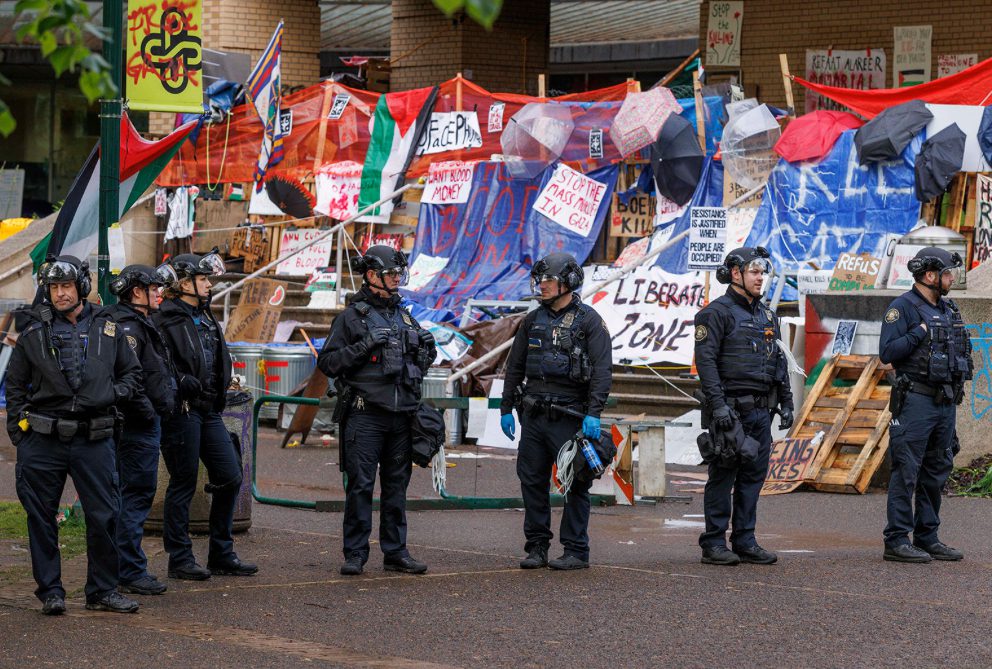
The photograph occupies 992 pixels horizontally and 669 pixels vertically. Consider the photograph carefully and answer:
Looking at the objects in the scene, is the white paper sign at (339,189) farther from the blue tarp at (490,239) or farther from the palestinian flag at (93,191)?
the palestinian flag at (93,191)

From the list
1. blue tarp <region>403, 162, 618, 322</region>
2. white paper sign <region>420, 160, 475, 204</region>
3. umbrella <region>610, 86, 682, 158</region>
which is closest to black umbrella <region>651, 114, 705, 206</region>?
umbrella <region>610, 86, 682, 158</region>

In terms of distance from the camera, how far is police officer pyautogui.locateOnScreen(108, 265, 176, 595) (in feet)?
25.8

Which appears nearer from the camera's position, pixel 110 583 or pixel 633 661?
pixel 633 661

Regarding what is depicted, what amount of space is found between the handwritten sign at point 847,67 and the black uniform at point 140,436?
1600 centimetres

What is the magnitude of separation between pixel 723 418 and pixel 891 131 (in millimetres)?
7662

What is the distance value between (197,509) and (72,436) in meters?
2.72

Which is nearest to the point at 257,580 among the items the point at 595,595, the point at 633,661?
the point at 595,595

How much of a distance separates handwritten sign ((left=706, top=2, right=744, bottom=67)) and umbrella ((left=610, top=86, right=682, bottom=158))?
6891 millimetres

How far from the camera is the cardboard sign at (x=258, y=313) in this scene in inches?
689

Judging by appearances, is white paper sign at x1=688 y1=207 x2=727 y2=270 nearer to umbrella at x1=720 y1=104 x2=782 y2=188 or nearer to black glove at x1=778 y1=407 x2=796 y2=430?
umbrella at x1=720 y1=104 x2=782 y2=188

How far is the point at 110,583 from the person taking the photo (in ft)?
24.4

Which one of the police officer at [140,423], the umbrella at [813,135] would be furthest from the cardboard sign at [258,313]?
the police officer at [140,423]

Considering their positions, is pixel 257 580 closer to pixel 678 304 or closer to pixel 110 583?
pixel 110 583

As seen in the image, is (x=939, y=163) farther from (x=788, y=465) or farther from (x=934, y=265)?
(x=934, y=265)
